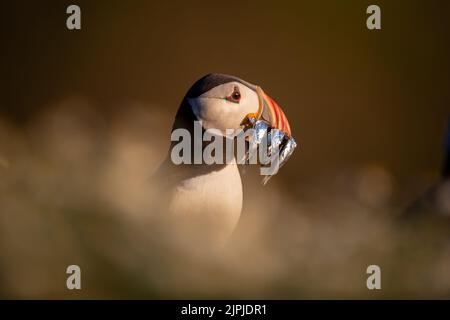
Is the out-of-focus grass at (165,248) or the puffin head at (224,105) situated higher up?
the puffin head at (224,105)

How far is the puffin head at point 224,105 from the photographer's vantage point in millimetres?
3127

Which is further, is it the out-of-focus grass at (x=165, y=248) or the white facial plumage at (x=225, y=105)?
the white facial plumage at (x=225, y=105)

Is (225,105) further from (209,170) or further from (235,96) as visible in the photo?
(209,170)

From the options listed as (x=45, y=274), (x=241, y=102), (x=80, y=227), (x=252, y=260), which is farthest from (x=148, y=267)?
(x=241, y=102)

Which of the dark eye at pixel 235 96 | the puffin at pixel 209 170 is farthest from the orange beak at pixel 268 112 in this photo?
the dark eye at pixel 235 96

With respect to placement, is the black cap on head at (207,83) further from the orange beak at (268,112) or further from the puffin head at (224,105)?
the orange beak at (268,112)

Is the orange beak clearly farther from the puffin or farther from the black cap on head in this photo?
the black cap on head

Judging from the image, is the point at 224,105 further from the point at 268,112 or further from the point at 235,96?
the point at 268,112

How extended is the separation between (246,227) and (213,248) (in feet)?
1.06

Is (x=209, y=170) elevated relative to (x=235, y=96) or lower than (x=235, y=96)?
lower

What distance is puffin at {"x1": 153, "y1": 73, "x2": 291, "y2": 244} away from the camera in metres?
3.13

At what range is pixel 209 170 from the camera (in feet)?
10.5

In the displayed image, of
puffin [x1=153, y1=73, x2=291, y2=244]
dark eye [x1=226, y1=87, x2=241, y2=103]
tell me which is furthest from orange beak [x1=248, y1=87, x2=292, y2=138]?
dark eye [x1=226, y1=87, x2=241, y2=103]

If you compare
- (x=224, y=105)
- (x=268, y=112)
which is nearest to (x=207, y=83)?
(x=224, y=105)
